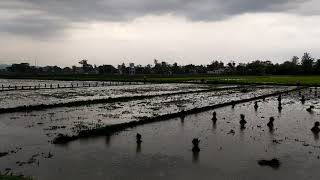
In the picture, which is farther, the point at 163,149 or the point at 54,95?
the point at 54,95

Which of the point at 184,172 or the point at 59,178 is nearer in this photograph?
the point at 59,178

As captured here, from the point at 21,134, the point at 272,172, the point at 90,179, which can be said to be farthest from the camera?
the point at 21,134

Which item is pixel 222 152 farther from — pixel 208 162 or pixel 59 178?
pixel 59 178

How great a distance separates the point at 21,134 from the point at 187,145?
9.96m

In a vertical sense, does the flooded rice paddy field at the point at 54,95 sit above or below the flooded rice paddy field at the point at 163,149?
above

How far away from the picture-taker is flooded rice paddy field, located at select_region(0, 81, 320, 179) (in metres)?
14.6

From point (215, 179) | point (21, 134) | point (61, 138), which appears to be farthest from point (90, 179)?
point (21, 134)

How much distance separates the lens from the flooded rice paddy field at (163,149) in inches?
576

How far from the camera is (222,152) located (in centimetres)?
1775

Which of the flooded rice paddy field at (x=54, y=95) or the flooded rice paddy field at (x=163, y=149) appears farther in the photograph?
the flooded rice paddy field at (x=54, y=95)

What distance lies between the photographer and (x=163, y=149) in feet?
60.3

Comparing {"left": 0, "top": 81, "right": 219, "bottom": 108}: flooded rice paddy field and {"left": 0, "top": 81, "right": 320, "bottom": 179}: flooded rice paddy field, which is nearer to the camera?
{"left": 0, "top": 81, "right": 320, "bottom": 179}: flooded rice paddy field

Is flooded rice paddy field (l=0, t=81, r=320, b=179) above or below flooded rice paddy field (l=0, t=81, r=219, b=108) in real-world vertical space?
below

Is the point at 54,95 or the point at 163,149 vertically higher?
the point at 54,95
